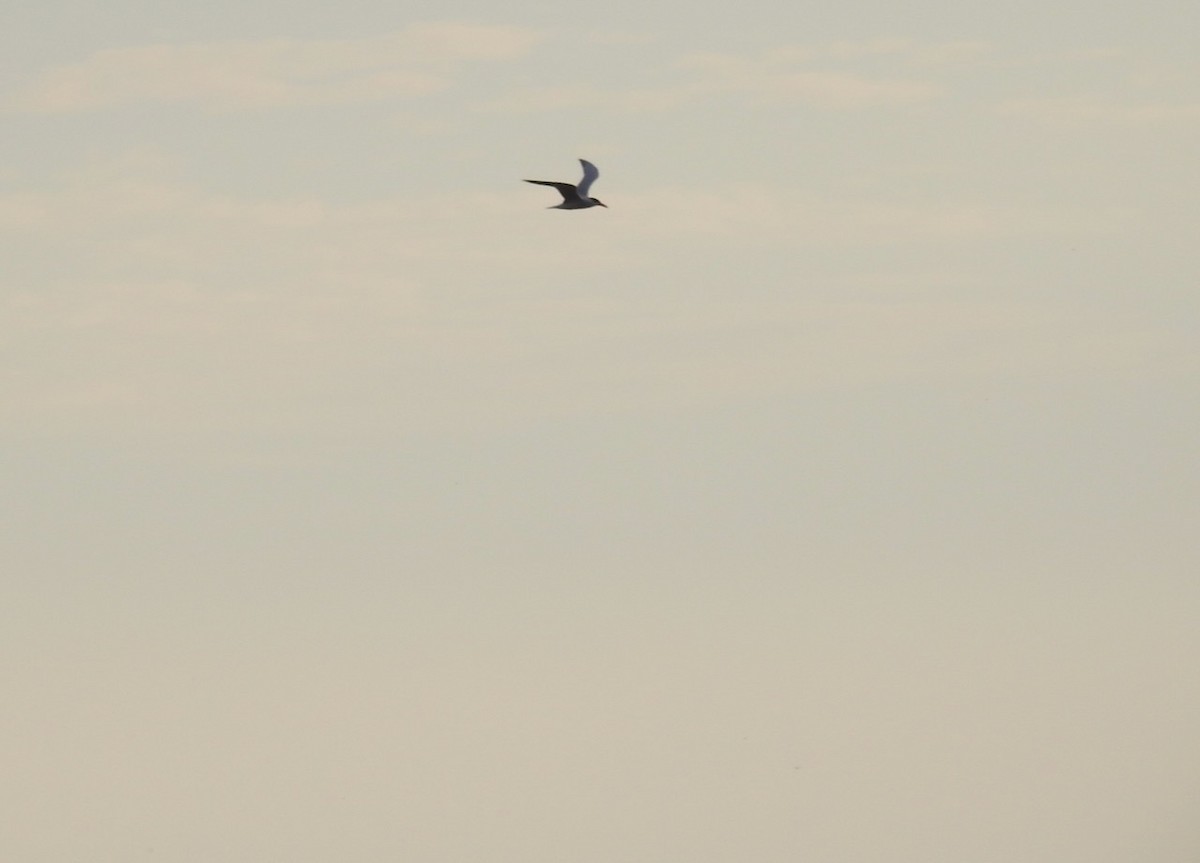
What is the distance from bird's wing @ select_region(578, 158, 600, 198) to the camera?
583 feet

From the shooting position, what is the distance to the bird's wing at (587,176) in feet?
583

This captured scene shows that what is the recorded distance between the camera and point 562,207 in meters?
173

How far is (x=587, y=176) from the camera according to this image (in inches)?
7092
